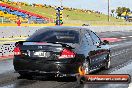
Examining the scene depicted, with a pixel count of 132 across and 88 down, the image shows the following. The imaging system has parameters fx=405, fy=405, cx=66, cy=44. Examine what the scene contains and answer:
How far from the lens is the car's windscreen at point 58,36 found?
11.1 meters

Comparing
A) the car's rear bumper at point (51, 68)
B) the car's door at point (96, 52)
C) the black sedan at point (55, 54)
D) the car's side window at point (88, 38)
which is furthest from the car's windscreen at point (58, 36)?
the car's rear bumper at point (51, 68)

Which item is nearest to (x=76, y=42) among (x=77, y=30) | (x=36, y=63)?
(x=77, y=30)

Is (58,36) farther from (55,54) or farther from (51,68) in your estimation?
(51,68)

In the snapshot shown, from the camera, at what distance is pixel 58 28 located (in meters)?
11.5

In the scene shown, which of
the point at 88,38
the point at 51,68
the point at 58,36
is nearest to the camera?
the point at 51,68

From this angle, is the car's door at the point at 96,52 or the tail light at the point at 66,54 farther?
the car's door at the point at 96,52

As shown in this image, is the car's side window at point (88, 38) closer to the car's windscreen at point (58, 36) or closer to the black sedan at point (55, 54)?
the black sedan at point (55, 54)

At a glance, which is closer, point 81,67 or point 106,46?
point 81,67

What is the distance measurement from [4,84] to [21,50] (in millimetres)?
1036

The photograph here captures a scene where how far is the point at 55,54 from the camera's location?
10.4 metres

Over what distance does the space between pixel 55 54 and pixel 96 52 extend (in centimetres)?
203

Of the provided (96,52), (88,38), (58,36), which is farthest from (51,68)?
(96,52)

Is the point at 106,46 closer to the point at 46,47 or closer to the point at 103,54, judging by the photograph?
the point at 103,54

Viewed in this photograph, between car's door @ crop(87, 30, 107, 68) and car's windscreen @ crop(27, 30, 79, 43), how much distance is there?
702 mm
